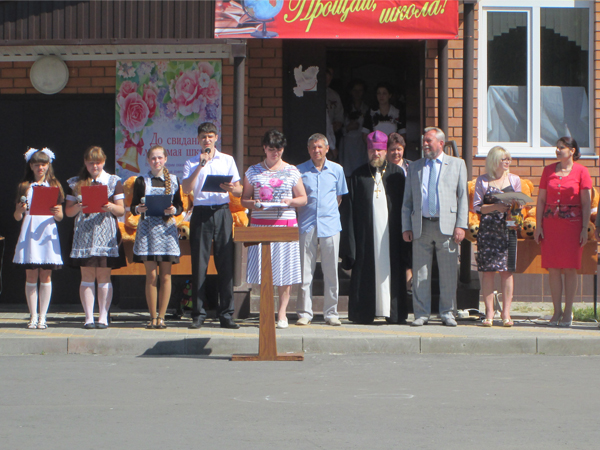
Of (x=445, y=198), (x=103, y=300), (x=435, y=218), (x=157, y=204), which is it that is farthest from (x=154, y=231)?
(x=445, y=198)

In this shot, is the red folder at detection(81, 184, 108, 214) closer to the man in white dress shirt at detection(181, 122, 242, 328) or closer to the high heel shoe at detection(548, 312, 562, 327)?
the man in white dress shirt at detection(181, 122, 242, 328)

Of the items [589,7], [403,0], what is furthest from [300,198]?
[589,7]

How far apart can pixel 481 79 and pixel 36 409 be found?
8007mm

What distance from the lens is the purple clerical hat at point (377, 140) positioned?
9.02 meters

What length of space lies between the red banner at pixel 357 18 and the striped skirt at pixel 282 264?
249 cm

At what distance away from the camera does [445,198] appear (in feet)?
28.9

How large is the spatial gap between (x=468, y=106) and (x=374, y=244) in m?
2.03

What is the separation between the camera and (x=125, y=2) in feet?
31.5

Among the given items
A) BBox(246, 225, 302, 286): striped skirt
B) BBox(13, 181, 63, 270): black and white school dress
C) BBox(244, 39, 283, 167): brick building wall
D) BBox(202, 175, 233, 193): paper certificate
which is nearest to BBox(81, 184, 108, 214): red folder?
BBox(13, 181, 63, 270): black and white school dress

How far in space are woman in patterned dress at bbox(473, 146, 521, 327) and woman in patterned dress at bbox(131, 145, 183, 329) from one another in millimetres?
3121

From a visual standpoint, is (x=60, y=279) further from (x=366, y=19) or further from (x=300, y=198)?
(x=366, y=19)

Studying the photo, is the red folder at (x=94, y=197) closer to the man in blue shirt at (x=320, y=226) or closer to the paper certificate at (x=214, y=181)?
the paper certificate at (x=214, y=181)

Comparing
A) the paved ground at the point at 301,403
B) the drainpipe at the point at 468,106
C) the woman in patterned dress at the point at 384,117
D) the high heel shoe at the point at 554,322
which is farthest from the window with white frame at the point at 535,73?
the paved ground at the point at 301,403

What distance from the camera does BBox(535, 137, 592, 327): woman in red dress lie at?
8.82 m
